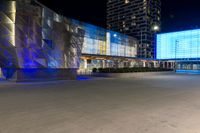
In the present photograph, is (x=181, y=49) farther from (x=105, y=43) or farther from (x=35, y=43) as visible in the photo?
(x=35, y=43)

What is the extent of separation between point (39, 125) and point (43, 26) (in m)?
15.3

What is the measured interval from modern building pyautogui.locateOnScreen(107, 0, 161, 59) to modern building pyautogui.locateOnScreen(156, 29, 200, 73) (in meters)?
33.9

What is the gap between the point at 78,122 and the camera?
512 cm

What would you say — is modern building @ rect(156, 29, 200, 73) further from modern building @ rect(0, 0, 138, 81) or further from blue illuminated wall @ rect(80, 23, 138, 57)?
modern building @ rect(0, 0, 138, 81)

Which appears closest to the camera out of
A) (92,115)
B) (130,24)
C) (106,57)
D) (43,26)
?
(92,115)

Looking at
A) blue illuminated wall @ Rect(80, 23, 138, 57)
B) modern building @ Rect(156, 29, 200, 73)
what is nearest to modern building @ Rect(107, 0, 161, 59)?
modern building @ Rect(156, 29, 200, 73)

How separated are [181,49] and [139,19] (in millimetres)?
56164

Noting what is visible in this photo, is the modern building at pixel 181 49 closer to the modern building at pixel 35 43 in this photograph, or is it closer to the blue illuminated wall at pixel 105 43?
the blue illuminated wall at pixel 105 43

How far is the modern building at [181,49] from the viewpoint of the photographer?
6059 centimetres

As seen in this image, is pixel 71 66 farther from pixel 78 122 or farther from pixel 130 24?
pixel 130 24

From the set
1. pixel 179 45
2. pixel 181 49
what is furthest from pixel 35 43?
pixel 179 45

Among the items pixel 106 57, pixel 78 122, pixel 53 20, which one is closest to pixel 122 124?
pixel 78 122

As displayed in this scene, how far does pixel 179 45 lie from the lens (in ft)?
216

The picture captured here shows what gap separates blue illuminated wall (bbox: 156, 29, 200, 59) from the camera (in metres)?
61.3
